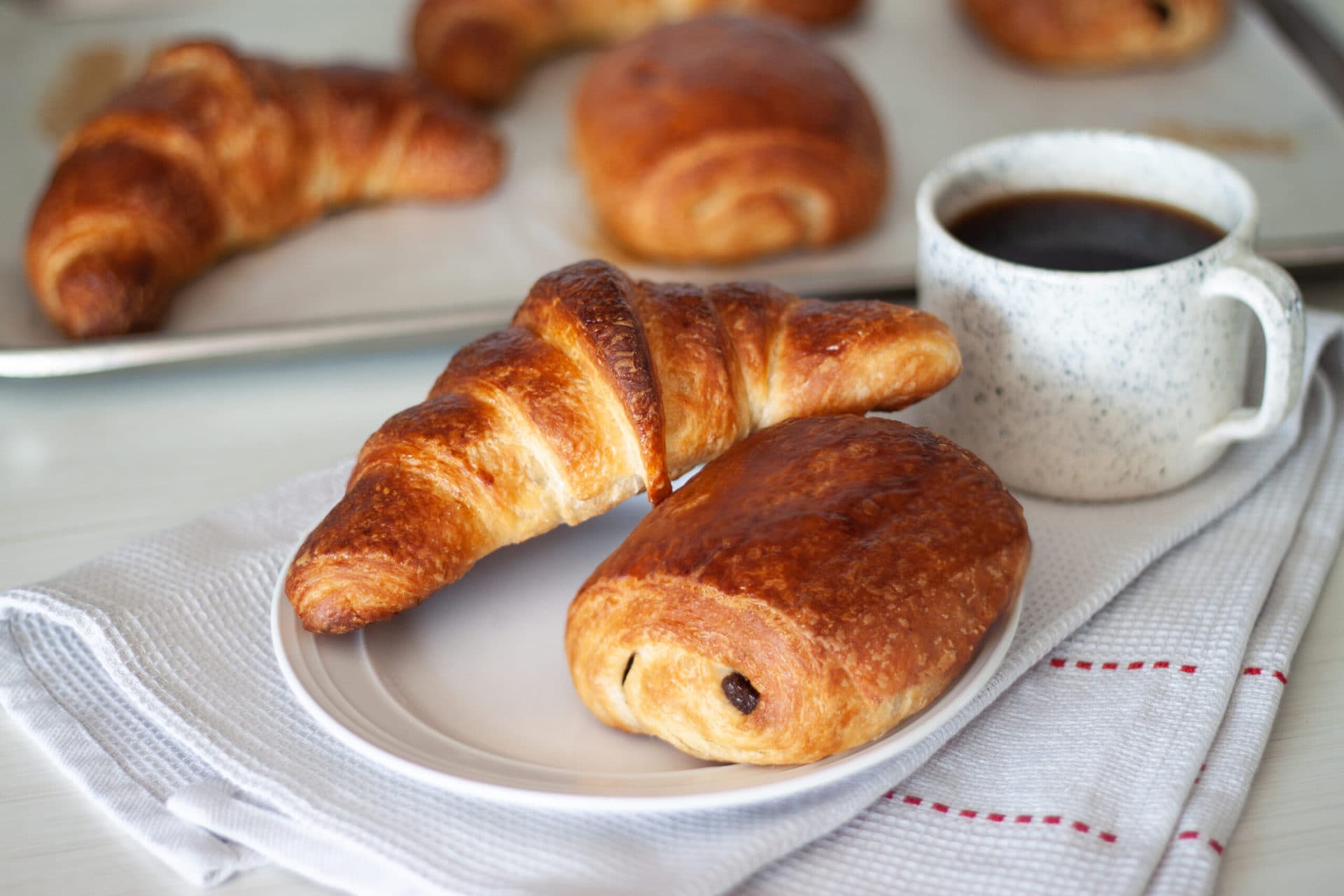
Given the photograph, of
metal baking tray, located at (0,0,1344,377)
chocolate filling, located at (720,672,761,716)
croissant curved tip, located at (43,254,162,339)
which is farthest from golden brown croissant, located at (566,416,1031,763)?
croissant curved tip, located at (43,254,162,339)

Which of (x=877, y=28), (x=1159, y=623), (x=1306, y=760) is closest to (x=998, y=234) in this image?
(x=1159, y=623)

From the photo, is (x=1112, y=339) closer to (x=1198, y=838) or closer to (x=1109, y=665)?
(x=1109, y=665)

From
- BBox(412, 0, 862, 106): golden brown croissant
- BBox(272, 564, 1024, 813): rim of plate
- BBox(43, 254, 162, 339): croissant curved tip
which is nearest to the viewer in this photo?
BBox(272, 564, 1024, 813): rim of plate

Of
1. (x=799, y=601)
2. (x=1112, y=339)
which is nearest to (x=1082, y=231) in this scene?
(x=1112, y=339)

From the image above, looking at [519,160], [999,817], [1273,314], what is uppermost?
[1273,314]

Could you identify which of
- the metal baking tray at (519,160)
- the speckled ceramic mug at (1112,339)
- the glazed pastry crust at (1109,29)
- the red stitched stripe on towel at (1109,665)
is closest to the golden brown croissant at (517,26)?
the metal baking tray at (519,160)

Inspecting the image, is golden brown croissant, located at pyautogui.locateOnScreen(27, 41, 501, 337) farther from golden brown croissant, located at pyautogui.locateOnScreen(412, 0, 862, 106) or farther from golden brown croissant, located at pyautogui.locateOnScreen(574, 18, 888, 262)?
golden brown croissant, located at pyautogui.locateOnScreen(574, 18, 888, 262)
